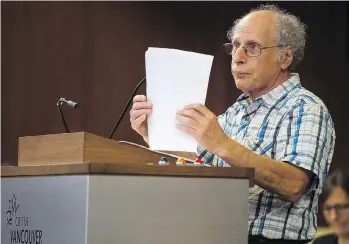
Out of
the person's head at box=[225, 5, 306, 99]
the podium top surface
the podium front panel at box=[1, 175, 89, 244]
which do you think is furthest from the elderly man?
the podium front panel at box=[1, 175, 89, 244]

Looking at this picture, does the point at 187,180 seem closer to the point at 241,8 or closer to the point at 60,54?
the point at 60,54

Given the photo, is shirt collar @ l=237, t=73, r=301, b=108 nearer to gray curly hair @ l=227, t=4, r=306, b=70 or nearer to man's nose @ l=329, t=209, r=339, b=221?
gray curly hair @ l=227, t=4, r=306, b=70

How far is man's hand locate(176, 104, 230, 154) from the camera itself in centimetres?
183

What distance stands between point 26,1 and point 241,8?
4.79 feet

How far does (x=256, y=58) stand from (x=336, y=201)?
19.7 inches

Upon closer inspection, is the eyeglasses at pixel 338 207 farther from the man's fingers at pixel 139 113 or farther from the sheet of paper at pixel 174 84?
the man's fingers at pixel 139 113

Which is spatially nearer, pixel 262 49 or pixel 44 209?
pixel 44 209

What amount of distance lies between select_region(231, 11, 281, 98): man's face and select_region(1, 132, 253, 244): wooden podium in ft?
1.64

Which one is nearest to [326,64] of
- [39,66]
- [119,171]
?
[39,66]

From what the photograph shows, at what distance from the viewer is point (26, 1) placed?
419 cm

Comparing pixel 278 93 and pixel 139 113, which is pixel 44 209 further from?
pixel 278 93

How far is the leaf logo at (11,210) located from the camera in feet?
5.86

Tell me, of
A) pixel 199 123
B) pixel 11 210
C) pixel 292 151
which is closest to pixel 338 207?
pixel 292 151

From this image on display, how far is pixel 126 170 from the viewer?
159 cm
